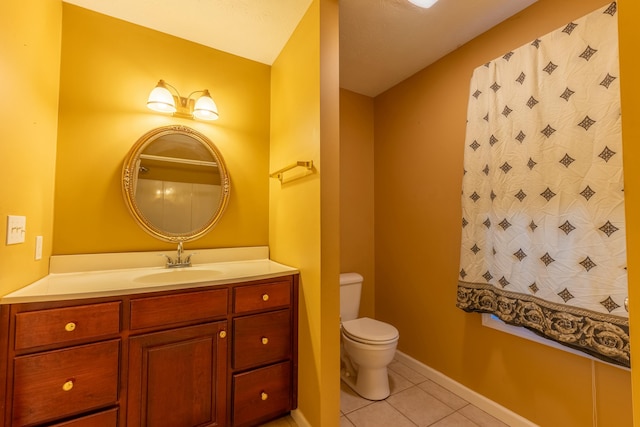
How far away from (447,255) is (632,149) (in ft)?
5.14

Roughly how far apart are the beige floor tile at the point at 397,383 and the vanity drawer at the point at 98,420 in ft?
5.34

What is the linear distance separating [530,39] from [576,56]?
0.36m

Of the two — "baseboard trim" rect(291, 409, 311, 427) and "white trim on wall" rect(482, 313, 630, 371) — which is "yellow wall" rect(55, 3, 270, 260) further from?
"white trim on wall" rect(482, 313, 630, 371)

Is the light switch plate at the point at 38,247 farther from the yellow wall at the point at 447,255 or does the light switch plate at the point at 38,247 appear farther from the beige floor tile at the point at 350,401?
the yellow wall at the point at 447,255

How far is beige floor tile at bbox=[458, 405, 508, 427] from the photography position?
1578 mm

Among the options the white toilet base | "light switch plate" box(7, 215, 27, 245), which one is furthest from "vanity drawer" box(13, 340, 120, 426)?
the white toilet base

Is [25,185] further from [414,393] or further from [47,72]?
[414,393]

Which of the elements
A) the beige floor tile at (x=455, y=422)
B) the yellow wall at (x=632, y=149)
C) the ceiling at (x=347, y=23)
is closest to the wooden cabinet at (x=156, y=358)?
the beige floor tile at (x=455, y=422)

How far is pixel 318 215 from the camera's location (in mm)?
1438

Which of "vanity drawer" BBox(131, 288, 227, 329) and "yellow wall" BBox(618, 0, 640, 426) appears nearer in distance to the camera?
"yellow wall" BBox(618, 0, 640, 426)

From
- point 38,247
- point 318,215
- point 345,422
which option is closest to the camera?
point 38,247

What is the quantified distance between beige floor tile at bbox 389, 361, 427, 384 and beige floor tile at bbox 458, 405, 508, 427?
0.36 meters

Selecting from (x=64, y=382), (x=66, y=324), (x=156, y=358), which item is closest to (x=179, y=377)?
(x=156, y=358)

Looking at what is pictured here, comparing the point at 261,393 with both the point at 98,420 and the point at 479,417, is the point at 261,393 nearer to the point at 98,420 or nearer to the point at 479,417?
the point at 98,420
